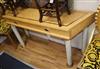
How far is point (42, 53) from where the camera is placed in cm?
221

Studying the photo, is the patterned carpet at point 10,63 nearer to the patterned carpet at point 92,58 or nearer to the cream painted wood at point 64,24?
the cream painted wood at point 64,24

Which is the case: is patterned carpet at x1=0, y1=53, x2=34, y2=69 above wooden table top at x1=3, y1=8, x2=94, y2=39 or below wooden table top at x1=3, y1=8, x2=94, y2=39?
below

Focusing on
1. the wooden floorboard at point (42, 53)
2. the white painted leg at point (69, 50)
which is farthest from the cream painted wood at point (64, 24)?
the wooden floorboard at point (42, 53)

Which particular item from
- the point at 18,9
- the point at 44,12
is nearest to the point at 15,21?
the point at 18,9

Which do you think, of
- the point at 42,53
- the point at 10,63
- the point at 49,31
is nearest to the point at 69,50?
the point at 49,31

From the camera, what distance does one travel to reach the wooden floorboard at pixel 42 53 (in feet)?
6.45

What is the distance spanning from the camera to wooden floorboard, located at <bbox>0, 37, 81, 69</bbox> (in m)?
1.97

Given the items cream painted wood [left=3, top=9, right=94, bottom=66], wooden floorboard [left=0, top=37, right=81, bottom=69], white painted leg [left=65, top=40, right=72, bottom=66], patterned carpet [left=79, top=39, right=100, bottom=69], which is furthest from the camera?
wooden floorboard [left=0, top=37, right=81, bottom=69]

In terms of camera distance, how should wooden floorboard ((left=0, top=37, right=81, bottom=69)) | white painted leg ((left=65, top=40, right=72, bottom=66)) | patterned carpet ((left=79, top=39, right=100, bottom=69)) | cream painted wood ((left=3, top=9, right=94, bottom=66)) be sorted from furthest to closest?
wooden floorboard ((left=0, top=37, right=81, bottom=69)), white painted leg ((left=65, top=40, right=72, bottom=66)), cream painted wood ((left=3, top=9, right=94, bottom=66)), patterned carpet ((left=79, top=39, right=100, bottom=69))

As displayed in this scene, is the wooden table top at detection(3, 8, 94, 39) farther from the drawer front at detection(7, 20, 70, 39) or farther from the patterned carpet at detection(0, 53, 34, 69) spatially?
the patterned carpet at detection(0, 53, 34, 69)

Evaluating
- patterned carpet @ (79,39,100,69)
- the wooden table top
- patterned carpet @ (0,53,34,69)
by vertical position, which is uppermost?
the wooden table top

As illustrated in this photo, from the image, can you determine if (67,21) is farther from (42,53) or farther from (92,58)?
(42,53)

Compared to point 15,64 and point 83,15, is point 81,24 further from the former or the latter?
point 15,64

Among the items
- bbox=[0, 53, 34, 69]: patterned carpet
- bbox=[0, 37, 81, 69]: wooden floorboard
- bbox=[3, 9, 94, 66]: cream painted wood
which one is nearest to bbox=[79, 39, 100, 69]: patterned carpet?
bbox=[3, 9, 94, 66]: cream painted wood
